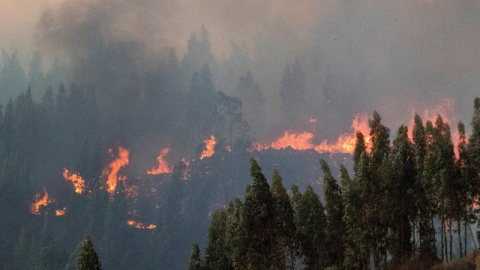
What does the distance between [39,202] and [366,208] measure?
191 m

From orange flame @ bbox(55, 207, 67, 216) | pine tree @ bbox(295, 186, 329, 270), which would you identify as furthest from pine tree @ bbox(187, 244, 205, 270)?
orange flame @ bbox(55, 207, 67, 216)

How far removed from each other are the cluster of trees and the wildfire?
16548 cm

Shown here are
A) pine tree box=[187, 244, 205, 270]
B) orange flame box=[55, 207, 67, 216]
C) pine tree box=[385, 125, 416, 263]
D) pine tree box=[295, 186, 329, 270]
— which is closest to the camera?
pine tree box=[295, 186, 329, 270]

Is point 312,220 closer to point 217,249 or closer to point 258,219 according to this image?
point 258,219

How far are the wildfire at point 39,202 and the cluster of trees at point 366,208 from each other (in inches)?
6515

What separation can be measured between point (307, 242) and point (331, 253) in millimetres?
3407

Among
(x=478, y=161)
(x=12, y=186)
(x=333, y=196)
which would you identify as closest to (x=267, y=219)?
(x=333, y=196)

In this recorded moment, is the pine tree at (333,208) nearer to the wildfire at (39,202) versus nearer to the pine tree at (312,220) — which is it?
the pine tree at (312,220)

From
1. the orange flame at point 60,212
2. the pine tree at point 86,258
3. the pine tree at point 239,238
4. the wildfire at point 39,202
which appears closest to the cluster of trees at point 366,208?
the pine tree at point 239,238

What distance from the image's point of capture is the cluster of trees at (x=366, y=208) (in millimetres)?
44188

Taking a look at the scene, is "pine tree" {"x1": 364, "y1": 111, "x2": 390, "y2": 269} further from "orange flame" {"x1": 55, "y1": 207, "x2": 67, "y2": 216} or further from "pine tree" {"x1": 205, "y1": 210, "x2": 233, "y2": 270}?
"orange flame" {"x1": 55, "y1": 207, "x2": 67, "y2": 216}

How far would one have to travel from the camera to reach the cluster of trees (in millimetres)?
44188

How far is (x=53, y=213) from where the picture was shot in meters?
194

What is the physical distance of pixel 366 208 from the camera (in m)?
44.2
